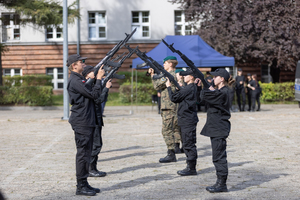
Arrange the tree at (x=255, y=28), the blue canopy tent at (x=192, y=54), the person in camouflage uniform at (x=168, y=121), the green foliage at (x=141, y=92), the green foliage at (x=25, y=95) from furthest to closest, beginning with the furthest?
the green foliage at (x=141, y=92), the tree at (x=255, y=28), the green foliage at (x=25, y=95), the blue canopy tent at (x=192, y=54), the person in camouflage uniform at (x=168, y=121)

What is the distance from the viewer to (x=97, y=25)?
32.7 meters

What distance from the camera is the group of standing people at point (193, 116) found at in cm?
623

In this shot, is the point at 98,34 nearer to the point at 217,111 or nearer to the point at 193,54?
the point at 193,54

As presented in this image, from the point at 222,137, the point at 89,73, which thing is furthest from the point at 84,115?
the point at 222,137

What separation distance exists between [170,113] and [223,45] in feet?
54.6

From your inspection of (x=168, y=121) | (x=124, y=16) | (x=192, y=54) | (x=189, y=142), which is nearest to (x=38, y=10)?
(x=192, y=54)

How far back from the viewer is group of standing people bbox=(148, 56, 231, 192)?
20.5 ft

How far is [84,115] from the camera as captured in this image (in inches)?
242

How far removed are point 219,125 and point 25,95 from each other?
1752 cm

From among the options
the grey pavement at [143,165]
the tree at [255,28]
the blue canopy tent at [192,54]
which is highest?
the tree at [255,28]

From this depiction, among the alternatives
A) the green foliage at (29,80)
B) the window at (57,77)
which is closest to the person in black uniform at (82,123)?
the green foliage at (29,80)

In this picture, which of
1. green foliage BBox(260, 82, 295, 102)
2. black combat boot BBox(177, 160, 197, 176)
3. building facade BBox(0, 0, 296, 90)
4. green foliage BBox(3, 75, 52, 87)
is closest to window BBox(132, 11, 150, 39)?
building facade BBox(0, 0, 296, 90)

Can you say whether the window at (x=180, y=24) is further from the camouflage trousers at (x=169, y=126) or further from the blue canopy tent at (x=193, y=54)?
the camouflage trousers at (x=169, y=126)

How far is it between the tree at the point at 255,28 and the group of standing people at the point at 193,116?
640 inches
